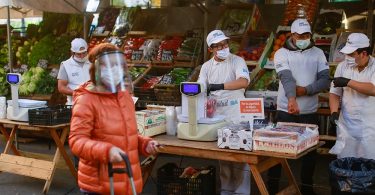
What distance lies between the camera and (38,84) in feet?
26.9

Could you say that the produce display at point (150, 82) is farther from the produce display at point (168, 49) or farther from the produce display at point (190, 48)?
the produce display at point (190, 48)

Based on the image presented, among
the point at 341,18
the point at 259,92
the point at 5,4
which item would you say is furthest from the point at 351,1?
the point at 5,4

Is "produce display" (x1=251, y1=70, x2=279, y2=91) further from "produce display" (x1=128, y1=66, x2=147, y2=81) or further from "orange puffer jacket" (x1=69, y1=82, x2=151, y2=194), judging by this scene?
"orange puffer jacket" (x1=69, y1=82, x2=151, y2=194)

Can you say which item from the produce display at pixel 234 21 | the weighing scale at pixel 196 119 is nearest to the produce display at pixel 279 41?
the produce display at pixel 234 21

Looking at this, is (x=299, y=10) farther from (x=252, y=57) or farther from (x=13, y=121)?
(x=13, y=121)

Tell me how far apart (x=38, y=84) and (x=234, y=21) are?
3.41 metres

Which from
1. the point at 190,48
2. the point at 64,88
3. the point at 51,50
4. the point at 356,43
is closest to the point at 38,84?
the point at 51,50

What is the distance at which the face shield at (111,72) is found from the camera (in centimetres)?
290

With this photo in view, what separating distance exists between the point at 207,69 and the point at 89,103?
243 cm

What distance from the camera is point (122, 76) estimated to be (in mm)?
2932

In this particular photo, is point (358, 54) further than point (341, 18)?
No

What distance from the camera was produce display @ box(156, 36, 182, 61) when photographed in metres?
7.59

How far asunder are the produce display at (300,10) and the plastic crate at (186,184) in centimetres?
313

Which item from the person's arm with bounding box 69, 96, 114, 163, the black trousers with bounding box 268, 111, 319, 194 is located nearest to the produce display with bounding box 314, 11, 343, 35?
the black trousers with bounding box 268, 111, 319, 194
